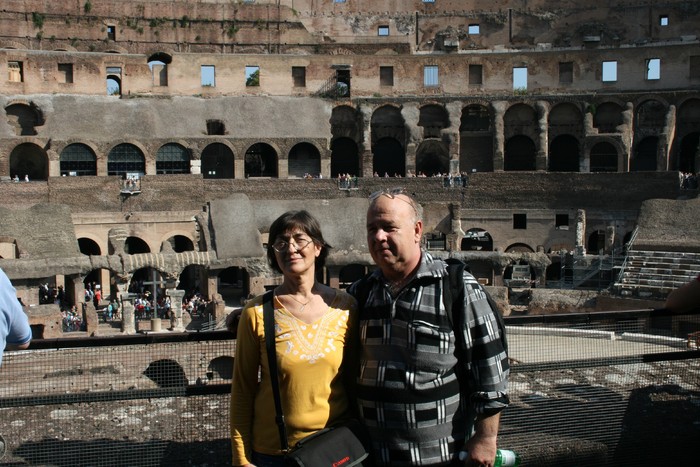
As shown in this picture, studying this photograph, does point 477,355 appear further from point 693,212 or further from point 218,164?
point 218,164

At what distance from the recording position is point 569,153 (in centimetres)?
3688

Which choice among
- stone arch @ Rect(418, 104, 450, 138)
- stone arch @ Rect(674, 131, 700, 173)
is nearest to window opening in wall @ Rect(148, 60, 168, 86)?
stone arch @ Rect(418, 104, 450, 138)

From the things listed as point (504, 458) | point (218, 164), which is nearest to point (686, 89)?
point (218, 164)

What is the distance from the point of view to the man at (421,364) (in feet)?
11.5

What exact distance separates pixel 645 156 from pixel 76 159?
90.6 feet

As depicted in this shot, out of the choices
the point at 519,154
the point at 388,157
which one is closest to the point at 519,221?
the point at 519,154

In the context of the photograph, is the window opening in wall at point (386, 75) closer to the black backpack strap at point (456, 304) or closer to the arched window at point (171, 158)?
the arched window at point (171, 158)

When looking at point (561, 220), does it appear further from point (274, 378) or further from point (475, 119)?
point (274, 378)

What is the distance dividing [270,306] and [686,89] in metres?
36.0

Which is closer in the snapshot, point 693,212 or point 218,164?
point 693,212

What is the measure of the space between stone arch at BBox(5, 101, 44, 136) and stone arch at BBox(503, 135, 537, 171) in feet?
76.2

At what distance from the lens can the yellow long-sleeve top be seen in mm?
3648

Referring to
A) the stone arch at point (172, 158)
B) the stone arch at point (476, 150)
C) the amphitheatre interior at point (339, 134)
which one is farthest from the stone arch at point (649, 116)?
the stone arch at point (172, 158)

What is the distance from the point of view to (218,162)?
35.8 m
